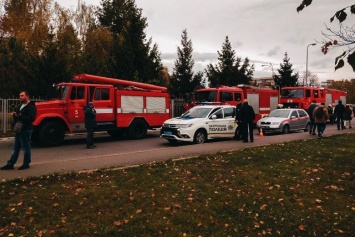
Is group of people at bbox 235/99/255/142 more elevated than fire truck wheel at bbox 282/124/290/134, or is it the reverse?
group of people at bbox 235/99/255/142

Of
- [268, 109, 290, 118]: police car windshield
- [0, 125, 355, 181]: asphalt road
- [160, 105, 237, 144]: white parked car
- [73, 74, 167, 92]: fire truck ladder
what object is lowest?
[0, 125, 355, 181]: asphalt road

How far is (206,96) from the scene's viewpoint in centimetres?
2236

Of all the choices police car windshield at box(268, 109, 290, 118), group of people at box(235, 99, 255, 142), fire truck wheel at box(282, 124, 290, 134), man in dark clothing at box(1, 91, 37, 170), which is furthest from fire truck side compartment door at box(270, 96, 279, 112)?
man in dark clothing at box(1, 91, 37, 170)

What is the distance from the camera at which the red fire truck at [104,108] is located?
1505 centimetres

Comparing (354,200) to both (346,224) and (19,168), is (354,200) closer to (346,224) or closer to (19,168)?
(346,224)

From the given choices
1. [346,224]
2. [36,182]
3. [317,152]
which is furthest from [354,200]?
[36,182]

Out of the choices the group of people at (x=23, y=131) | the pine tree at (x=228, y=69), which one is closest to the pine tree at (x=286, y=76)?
the pine tree at (x=228, y=69)

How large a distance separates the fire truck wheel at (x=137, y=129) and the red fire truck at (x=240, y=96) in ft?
16.4

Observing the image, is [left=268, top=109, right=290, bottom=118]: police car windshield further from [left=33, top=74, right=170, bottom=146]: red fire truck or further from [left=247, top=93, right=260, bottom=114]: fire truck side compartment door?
[left=33, top=74, right=170, bottom=146]: red fire truck

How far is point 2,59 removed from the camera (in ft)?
78.3

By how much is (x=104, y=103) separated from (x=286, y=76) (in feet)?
112

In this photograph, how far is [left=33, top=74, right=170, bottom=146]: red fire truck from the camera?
49.4 ft

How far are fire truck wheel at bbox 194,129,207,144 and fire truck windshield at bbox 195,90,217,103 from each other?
6650 mm

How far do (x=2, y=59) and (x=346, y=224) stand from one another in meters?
23.7
